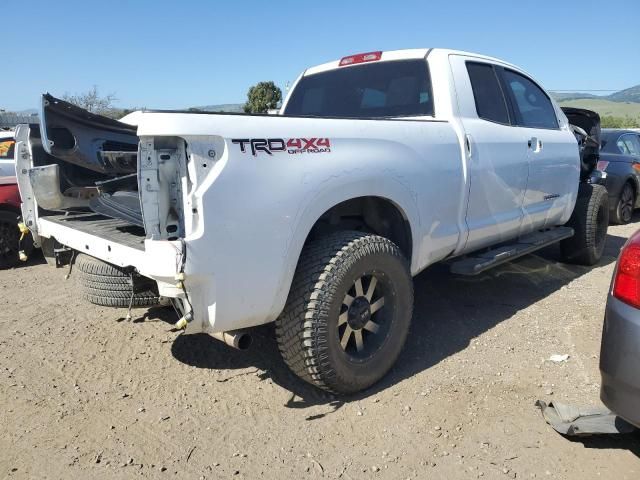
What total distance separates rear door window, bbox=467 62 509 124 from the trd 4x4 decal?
1.82 m

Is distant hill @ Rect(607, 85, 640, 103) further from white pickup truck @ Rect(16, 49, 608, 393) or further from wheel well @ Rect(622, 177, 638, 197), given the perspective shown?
white pickup truck @ Rect(16, 49, 608, 393)

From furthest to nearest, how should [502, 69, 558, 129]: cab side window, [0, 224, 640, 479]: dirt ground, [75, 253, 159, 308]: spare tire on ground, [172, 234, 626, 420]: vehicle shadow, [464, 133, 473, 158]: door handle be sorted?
[502, 69, 558, 129]: cab side window
[464, 133, 473, 158]: door handle
[172, 234, 626, 420]: vehicle shadow
[75, 253, 159, 308]: spare tire on ground
[0, 224, 640, 479]: dirt ground

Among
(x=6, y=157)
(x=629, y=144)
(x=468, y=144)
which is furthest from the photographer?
(x=629, y=144)

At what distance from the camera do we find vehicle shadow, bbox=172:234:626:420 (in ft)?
11.2

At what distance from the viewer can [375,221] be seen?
3.48 m

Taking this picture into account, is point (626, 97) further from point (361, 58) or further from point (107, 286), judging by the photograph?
point (107, 286)

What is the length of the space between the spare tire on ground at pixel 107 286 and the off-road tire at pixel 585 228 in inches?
182

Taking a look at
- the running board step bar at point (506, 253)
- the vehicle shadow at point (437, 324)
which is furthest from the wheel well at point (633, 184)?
the running board step bar at point (506, 253)

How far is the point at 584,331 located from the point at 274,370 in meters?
2.38

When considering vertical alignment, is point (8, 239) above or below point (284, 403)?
above

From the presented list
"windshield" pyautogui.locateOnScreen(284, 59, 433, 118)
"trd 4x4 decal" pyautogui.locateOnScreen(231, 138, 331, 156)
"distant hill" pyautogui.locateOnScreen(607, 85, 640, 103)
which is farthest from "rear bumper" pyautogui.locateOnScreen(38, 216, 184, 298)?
"distant hill" pyautogui.locateOnScreen(607, 85, 640, 103)

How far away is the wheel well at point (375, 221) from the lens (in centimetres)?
328

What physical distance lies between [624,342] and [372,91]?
8.86 feet

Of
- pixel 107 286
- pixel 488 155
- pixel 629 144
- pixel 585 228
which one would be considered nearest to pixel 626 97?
pixel 629 144
